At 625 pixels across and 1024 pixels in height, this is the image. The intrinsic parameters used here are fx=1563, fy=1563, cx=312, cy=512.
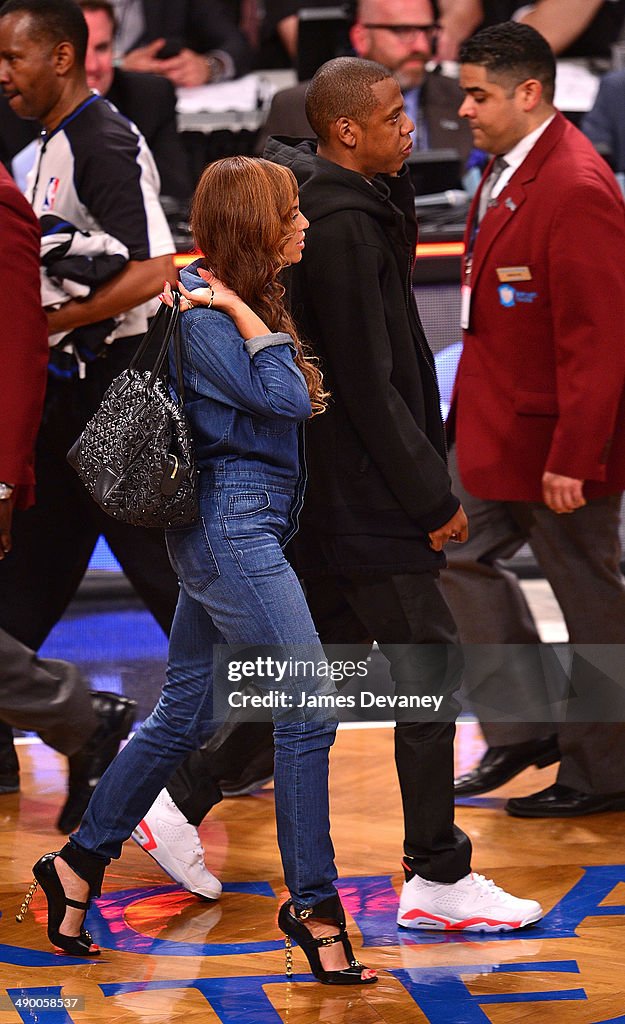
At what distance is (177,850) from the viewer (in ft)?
10.0

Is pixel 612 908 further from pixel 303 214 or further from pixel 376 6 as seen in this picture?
pixel 376 6

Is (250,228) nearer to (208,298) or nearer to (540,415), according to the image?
(208,298)

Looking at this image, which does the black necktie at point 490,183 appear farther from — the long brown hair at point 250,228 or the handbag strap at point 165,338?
the handbag strap at point 165,338

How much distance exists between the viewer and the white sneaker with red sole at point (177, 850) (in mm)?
3047

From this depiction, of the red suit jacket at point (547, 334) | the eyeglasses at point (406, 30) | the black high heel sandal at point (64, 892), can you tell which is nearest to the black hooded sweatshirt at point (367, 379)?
the red suit jacket at point (547, 334)

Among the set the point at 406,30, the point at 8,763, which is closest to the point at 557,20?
the point at 406,30

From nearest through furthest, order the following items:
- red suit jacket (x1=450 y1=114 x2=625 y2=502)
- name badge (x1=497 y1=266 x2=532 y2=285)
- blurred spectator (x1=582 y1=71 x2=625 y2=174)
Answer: red suit jacket (x1=450 y1=114 x2=625 y2=502), name badge (x1=497 y1=266 x2=532 y2=285), blurred spectator (x1=582 y1=71 x2=625 y2=174)

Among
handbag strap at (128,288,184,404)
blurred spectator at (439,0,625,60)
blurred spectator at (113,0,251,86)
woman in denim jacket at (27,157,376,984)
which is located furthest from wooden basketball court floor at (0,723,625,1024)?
blurred spectator at (113,0,251,86)

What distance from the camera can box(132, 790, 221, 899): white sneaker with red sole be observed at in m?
3.05

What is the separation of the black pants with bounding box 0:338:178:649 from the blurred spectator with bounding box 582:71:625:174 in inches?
123

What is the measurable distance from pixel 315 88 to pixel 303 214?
0.85 feet

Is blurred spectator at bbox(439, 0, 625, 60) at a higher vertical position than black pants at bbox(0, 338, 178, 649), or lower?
higher

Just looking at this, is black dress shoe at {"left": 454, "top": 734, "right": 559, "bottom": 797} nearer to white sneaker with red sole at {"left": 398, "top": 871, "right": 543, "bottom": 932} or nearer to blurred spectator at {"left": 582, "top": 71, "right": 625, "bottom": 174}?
white sneaker with red sole at {"left": 398, "top": 871, "right": 543, "bottom": 932}

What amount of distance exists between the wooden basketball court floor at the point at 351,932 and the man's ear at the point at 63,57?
1.69 metres
